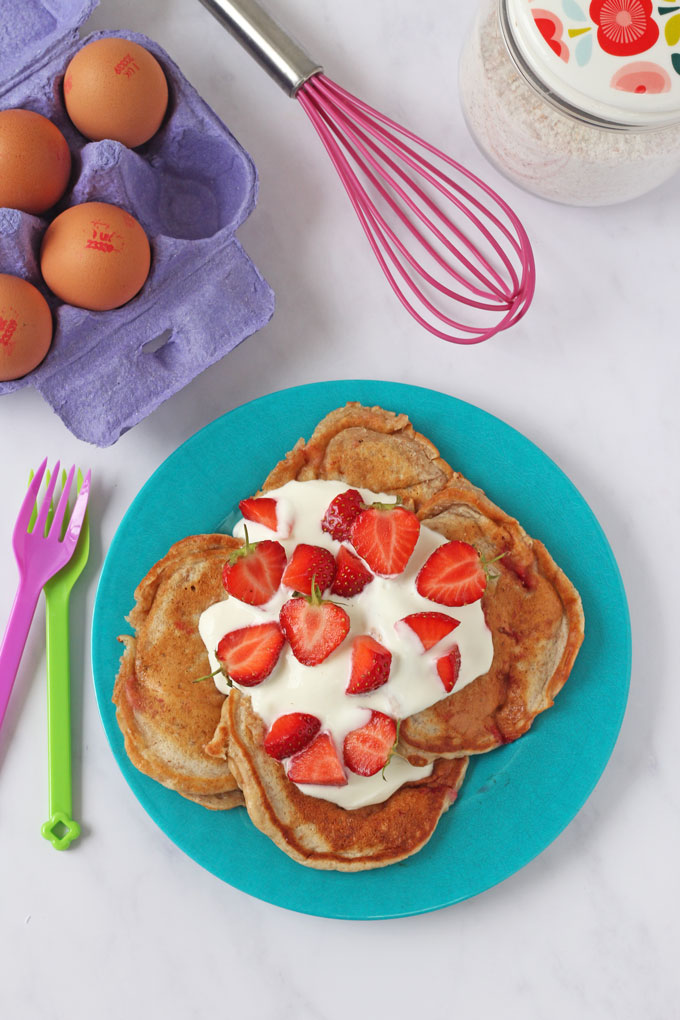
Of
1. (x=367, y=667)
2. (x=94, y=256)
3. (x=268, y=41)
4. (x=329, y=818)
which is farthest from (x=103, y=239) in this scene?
(x=329, y=818)

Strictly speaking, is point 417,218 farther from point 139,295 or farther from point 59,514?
point 59,514

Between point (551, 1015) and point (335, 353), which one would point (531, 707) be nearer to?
point (551, 1015)

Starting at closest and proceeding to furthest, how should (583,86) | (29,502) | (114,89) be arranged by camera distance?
(583,86)
(114,89)
(29,502)

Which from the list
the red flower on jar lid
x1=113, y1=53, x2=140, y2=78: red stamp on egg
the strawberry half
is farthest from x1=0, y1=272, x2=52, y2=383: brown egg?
the red flower on jar lid

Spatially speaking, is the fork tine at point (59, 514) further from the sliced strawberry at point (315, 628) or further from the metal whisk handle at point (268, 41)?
the metal whisk handle at point (268, 41)

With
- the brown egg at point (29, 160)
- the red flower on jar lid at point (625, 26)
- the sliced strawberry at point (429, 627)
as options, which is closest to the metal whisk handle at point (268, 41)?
the brown egg at point (29, 160)

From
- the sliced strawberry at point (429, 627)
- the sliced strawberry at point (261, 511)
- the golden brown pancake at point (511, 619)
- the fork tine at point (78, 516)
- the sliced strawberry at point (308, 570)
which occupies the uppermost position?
the fork tine at point (78, 516)

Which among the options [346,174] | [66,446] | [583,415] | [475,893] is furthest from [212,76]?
[475,893]
